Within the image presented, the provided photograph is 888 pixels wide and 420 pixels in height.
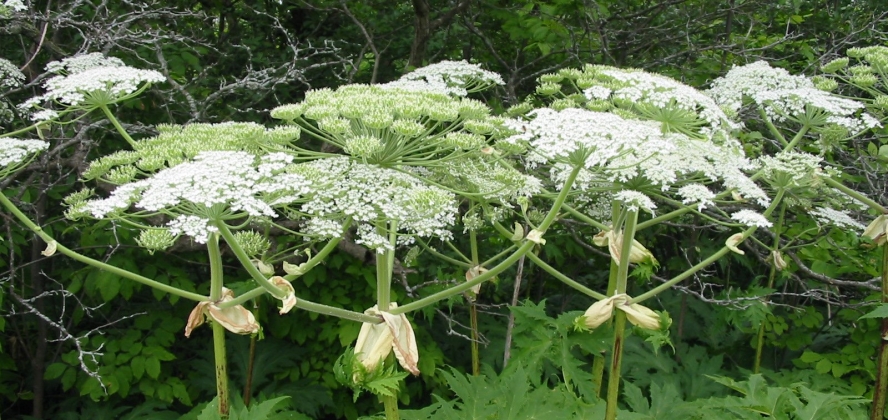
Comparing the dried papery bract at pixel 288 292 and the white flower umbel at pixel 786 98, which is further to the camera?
the white flower umbel at pixel 786 98

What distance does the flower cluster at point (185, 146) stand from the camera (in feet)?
8.04

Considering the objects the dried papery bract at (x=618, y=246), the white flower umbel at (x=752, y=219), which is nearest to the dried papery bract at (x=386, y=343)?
the dried papery bract at (x=618, y=246)

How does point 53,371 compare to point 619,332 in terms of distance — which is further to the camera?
point 53,371

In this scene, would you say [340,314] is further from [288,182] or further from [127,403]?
[127,403]

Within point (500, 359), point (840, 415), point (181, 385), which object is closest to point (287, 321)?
point (181, 385)

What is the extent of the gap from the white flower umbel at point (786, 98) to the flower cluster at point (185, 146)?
8.30 feet

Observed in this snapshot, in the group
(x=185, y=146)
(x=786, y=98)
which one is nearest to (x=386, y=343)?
(x=185, y=146)

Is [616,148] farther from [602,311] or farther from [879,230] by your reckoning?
[879,230]

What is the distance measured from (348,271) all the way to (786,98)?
2960 millimetres

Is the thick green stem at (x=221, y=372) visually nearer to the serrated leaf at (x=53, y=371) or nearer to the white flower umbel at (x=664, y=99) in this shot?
the white flower umbel at (x=664, y=99)

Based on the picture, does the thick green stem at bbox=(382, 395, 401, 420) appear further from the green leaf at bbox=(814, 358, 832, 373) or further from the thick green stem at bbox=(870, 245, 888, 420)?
the green leaf at bbox=(814, 358, 832, 373)

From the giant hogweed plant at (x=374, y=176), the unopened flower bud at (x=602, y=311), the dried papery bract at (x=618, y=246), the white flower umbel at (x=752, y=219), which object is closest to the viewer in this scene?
the giant hogweed plant at (x=374, y=176)

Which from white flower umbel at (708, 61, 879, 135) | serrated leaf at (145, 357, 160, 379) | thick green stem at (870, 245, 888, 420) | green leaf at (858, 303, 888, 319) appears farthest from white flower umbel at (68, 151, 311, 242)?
thick green stem at (870, 245, 888, 420)

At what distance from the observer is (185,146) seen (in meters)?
2.57
